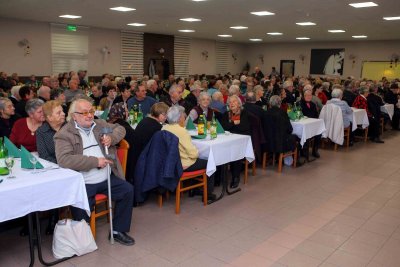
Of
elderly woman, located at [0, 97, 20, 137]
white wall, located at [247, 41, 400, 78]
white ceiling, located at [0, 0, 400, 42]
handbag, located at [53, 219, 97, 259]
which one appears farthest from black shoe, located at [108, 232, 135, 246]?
white wall, located at [247, 41, 400, 78]

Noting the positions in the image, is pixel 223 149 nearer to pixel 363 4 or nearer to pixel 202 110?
pixel 202 110

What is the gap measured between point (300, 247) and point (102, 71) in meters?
11.8

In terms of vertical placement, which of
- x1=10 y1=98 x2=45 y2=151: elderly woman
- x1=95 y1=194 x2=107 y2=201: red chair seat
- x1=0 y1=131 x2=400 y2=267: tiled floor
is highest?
x1=10 y1=98 x2=45 y2=151: elderly woman

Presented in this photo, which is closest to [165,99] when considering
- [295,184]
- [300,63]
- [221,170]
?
[221,170]

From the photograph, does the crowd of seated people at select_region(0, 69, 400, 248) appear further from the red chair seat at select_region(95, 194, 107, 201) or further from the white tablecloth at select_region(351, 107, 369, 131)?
the white tablecloth at select_region(351, 107, 369, 131)

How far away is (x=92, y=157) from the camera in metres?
2.87

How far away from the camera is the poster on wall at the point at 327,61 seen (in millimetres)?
18031

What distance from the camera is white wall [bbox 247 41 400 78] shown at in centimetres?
1683

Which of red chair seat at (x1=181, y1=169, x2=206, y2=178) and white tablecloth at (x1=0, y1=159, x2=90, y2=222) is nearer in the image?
white tablecloth at (x1=0, y1=159, x2=90, y2=222)

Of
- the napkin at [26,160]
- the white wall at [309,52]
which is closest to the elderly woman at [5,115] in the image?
the napkin at [26,160]

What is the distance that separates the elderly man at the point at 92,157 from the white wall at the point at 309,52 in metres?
16.7

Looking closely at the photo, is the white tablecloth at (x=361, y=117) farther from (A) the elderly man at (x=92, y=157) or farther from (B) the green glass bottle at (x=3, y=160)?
(B) the green glass bottle at (x=3, y=160)

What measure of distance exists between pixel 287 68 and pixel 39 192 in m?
18.7

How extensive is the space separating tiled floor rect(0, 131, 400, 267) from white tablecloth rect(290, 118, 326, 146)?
762 mm
